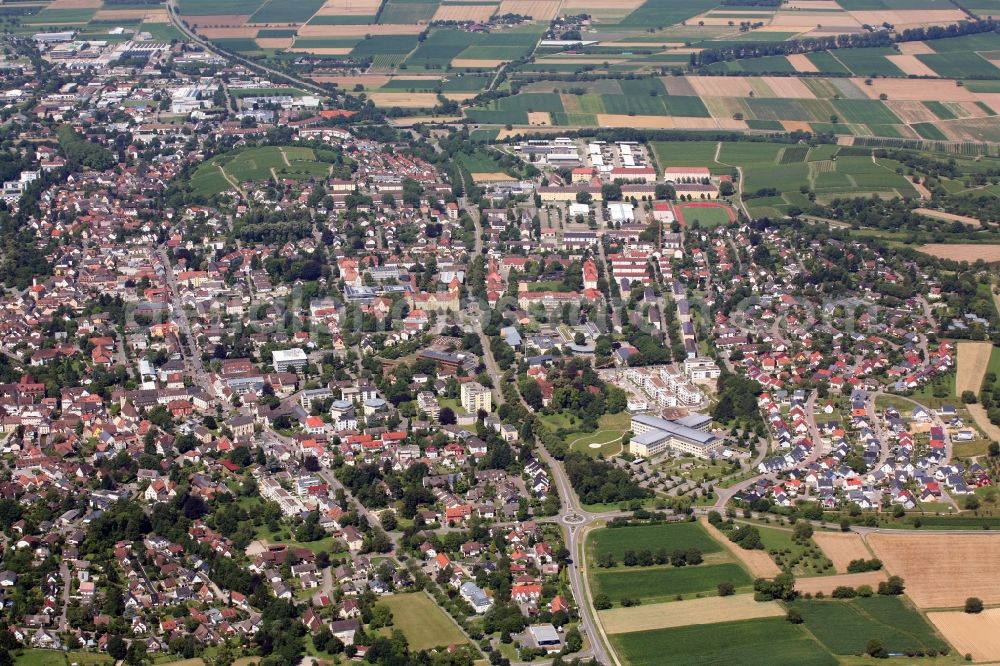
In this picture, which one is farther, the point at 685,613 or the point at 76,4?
the point at 76,4

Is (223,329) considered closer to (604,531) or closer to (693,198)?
(604,531)

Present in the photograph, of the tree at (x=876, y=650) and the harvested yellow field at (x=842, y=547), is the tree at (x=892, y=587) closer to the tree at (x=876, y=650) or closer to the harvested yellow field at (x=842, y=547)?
the harvested yellow field at (x=842, y=547)

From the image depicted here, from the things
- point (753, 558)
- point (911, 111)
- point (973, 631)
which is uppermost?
point (911, 111)

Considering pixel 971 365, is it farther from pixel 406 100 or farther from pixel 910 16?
pixel 910 16

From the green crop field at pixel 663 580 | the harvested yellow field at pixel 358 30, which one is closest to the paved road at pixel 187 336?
the green crop field at pixel 663 580

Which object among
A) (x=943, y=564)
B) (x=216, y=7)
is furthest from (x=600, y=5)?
(x=943, y=564)

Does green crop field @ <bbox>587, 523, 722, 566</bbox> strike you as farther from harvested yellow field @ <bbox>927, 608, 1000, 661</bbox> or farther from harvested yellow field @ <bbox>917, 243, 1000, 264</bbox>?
harvested yellow field @ <bbox>917, 243, 1000, 264</bbox>
